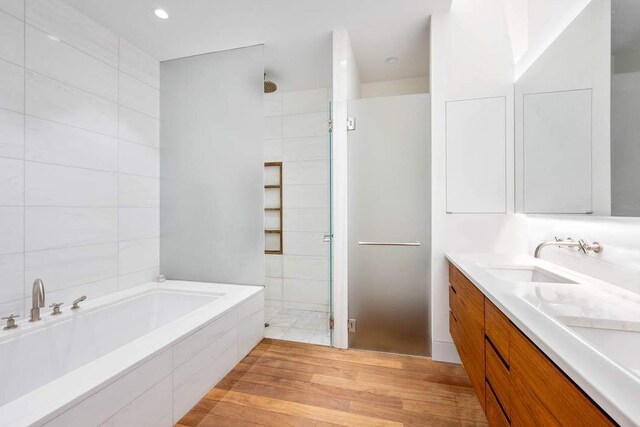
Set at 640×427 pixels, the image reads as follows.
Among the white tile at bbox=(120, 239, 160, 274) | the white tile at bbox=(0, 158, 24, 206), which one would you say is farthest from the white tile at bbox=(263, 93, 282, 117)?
the white tile at bbox=(0, 158, 24, 206)

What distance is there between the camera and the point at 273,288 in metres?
3.26

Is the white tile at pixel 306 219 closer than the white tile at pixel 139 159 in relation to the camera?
No

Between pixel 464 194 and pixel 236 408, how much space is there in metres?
2.07

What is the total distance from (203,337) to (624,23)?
2.56m

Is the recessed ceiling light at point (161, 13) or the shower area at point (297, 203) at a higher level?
the recessed ceiling light at point (161, 13)

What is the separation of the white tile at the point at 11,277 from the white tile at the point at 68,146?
0.61 metres

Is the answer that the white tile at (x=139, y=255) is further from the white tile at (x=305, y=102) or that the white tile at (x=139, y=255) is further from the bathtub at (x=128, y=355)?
the white tile at (x=305, y=102)

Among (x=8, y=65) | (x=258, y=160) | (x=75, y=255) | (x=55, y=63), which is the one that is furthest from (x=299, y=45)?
(x=75, y=255)

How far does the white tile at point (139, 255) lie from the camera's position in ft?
7.50

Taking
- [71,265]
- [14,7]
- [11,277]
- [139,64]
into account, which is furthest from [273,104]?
[11,277]

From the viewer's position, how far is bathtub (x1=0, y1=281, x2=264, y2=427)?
1.05 metres

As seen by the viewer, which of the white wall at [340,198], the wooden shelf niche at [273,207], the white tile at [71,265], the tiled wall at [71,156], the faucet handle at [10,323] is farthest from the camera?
the wooden shelf niche at [273,207]

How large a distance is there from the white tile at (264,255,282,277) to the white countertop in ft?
6.96

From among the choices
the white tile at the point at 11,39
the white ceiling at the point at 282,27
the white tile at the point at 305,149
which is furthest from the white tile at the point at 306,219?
the white tile at the point at 11,39
